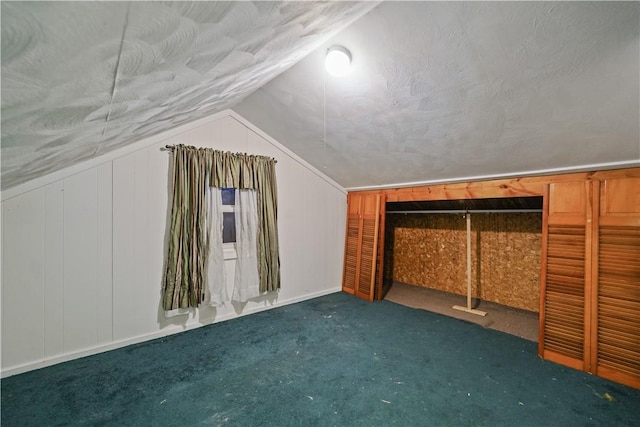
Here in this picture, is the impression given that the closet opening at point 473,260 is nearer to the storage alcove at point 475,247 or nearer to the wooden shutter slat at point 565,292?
→ the storage alcove at point 475,247

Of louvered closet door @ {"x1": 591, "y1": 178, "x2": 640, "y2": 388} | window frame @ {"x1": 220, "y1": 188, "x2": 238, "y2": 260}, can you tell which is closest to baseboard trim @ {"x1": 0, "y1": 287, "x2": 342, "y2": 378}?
window frame @ {"x1": 220, "y1": 188, "x2": 238, "y2": 260}

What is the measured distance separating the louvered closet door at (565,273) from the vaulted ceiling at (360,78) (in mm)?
294

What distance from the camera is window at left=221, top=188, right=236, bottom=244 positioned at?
9.85ft

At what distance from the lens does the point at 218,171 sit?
9.07ft

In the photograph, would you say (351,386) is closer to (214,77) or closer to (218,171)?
(214,77)

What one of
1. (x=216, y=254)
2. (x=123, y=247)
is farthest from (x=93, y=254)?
(x=216, y=254)

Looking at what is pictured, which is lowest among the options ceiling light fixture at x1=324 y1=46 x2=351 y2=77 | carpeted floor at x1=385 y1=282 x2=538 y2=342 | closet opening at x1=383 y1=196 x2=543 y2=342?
carpeted floor at x1=385 y1=282 x2=538 y2=342

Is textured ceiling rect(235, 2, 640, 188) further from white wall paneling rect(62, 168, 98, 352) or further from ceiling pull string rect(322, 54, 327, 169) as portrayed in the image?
white wall paneling rect(62, 168, 98, 352)

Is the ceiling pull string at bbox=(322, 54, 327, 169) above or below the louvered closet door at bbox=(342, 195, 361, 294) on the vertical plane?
above

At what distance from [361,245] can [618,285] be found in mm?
2438

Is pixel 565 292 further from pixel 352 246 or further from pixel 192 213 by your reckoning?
pixel 192 213

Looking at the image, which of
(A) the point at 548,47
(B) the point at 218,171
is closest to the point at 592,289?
(A) the point at 548,47

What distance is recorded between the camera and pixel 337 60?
1.77 m

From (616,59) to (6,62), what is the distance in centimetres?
219
